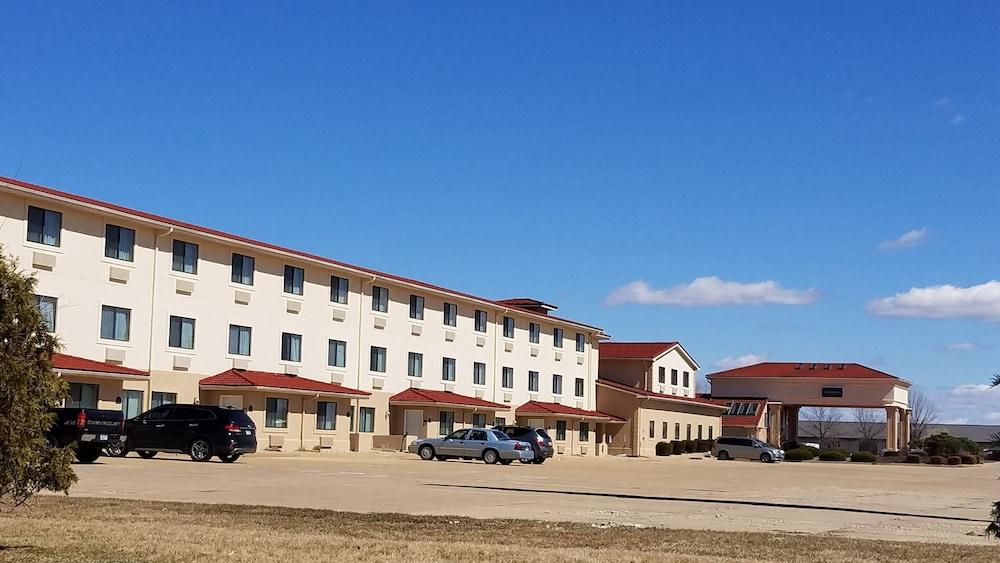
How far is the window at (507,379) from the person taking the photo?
70.9m

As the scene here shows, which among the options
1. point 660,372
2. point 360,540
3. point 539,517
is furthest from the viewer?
point 660,372

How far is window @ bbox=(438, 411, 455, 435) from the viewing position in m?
63.3

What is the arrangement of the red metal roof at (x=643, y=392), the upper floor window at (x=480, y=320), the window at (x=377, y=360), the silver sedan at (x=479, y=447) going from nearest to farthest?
the silver sedan at (x=479, y=447) < the window at (x=377, y=360) < the upper floor window at (x=480, y=320) < the red metal roof at (x=643, y=392)

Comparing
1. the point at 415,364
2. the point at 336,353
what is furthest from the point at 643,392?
the point at 336,353

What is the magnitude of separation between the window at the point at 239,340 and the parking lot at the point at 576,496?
15301 mm

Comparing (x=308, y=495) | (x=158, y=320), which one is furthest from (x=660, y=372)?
(x=308, y=495)

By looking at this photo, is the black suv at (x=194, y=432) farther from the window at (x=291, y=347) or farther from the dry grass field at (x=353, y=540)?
the dry grass field at (x=353, y=540)

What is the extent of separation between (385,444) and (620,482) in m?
28.1

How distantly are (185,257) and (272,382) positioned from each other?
6.44 metres

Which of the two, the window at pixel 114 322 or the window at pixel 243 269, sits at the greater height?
the window at pixel 243 269

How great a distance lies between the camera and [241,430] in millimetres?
36062

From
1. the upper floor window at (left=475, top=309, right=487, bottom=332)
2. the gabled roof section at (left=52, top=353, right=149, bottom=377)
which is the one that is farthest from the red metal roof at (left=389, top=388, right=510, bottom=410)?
the gabled roof section at (left=52, top=353, right=149, bottom=377)

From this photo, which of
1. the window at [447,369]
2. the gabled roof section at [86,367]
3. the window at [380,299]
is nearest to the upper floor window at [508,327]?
the window at [447,369]

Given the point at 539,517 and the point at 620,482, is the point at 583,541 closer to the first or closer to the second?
the point at 539,517
